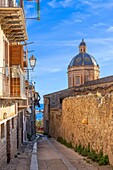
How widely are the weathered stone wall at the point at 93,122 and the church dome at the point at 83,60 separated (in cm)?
3121

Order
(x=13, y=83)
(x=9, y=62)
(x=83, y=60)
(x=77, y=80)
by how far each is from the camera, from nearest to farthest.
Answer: (x=13, y=83), (x=9, y=62), (x=77, y=80), (x=83, y=60)

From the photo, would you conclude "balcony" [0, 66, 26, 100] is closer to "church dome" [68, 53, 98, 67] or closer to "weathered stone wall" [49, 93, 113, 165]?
"weathered stone wall" [49, 93, 113, 165]

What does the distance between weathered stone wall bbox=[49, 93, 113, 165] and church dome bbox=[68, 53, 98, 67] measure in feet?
102

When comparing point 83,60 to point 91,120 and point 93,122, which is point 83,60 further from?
point 93,122

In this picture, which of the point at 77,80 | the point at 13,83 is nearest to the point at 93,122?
the point at 13,83

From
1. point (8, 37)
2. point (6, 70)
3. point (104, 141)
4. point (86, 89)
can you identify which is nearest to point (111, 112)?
point (104, 141)

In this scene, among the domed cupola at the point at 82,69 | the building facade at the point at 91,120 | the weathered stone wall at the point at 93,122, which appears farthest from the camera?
the domed cupola at the point at 82,69

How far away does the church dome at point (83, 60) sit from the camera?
52.8 meters

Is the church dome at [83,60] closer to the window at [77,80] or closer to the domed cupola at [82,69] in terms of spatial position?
the domed cupola at [82,69]

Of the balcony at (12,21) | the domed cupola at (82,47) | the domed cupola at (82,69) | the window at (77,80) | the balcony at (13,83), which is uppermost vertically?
the domed cupola at (82,47)

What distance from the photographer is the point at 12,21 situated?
11414mm

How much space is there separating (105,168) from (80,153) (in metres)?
4.76

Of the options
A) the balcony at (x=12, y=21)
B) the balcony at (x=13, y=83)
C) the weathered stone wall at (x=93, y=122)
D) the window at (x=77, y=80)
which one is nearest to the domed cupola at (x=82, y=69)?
the window at (x=77, y=80)

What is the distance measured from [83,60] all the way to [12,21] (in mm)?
41767
